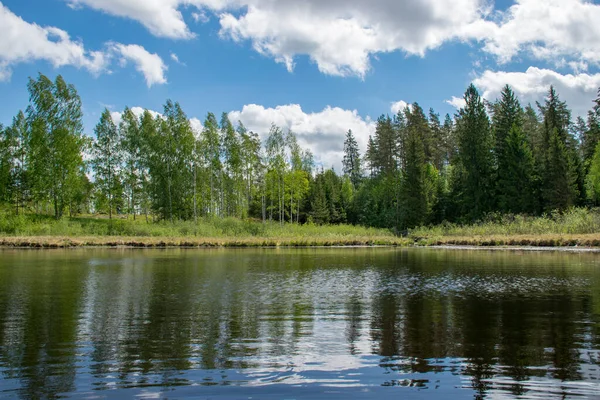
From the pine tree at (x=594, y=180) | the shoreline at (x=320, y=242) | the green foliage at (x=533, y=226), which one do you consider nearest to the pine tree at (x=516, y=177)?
the green foliage at (x=533, y=226)

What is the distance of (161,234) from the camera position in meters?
52.2

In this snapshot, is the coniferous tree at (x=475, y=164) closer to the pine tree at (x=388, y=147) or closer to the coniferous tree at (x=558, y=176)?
the coniferous tree at (x=558, y=176)

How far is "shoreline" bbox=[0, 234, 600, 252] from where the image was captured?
38.4 m

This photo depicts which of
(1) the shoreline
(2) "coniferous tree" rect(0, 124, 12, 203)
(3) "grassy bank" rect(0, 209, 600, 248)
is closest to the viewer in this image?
(1) the shoreline

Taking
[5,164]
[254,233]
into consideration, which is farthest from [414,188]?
[5,164]

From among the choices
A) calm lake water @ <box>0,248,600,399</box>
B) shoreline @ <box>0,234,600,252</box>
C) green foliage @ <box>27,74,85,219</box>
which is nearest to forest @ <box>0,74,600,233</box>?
green foliage @ <box>27,74,85,219</box>

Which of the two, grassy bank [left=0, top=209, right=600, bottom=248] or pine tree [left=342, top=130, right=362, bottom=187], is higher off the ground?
pine tree [left=342, top=130, right=362, bottom=187]

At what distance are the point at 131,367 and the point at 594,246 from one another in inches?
1513

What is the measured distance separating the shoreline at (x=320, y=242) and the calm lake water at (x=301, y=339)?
75.0 feet

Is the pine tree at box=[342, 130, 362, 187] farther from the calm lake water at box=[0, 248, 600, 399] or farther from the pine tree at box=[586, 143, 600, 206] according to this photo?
the calm lake water at box=[0, 248, 600, 399]

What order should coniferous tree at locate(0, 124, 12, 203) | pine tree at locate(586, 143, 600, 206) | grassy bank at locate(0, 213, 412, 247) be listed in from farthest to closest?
coniferous tree at locate(0, 124, 12, 203) → pine tree at locate(586, 143, 600, 206) → grassy bank at locate(0, 213, 412, 247)

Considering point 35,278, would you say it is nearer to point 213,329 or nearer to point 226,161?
point 213,329

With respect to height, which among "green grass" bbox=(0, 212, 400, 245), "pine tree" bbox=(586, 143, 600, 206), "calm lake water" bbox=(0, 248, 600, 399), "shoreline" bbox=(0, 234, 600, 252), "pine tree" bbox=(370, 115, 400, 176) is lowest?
"calm lake water" bbox=(0, 248, 600, 399)

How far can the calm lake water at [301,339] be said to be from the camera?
6.55 meters
